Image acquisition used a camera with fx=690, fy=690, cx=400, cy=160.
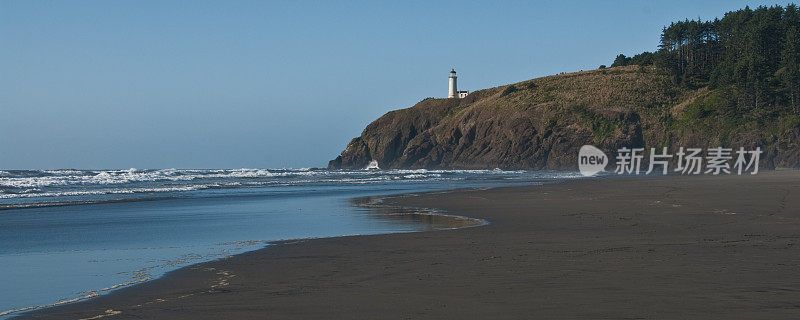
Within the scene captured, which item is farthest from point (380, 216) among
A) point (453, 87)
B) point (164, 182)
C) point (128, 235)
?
point (453, 87)

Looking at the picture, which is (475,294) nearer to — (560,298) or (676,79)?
(560,298)

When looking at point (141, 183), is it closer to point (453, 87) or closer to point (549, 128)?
point (549, 128)

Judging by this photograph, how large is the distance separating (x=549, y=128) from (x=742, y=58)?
2122 cm

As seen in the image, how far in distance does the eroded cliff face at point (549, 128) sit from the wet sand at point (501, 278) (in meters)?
55.9

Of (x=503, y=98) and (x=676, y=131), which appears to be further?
(x=503, y=98)

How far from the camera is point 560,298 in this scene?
6.29 metres

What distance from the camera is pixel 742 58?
234 feet

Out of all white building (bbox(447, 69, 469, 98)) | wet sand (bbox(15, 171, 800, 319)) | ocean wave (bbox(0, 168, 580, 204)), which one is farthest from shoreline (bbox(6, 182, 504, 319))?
white building (bbox(447, 69, 469, 98))

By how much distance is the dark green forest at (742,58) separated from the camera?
6744cm

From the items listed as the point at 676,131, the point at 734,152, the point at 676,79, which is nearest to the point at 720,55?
the point at 676,79

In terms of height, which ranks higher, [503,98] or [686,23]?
[686,23]

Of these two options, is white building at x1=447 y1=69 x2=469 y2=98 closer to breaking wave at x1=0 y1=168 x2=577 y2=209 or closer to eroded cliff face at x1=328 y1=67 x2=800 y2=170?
eroded cliff face at x1=328 y1=67 x2=800 y2=170

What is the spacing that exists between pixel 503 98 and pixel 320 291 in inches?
3447

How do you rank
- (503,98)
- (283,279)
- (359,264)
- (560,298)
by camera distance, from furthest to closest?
(503,98) < (359,264) < (283,279) < (560,298)
